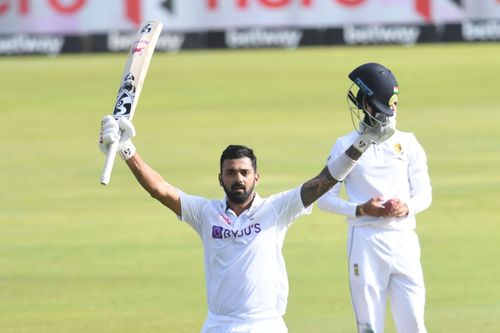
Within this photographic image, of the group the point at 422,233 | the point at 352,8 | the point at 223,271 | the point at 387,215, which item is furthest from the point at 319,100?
the point at 223,271

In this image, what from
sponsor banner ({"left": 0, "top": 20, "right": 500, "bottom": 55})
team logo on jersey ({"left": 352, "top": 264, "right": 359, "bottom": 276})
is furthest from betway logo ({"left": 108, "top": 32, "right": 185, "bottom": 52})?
team logo on jersey ({"left": 352, "top": 264, "right": 359, "bottom": 276})

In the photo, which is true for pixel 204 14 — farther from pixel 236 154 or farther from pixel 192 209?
pixel 236 154

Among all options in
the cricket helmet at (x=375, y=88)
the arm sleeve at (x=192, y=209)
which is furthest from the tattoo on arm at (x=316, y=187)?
the arm sleeve at (x=192, y=209)

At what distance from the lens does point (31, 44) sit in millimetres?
26656

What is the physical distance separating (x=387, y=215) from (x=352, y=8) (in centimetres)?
1828

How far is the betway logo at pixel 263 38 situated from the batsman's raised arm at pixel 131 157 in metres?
20.3

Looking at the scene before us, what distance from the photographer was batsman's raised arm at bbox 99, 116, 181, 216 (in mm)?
6258

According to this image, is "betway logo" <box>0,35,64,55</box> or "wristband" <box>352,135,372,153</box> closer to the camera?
"wristband" <box>352,135,372,153</box>

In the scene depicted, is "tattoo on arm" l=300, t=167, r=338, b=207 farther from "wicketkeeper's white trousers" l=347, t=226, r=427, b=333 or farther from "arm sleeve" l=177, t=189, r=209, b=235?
"wicketkeeper's white trousers" l=347, t=226, r=427, b=333

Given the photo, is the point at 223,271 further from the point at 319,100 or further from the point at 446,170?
the point at 319,100

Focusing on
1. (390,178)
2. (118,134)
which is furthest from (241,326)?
(390,178)

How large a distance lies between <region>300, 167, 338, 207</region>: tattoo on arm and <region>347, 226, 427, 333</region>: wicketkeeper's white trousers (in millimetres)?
1567

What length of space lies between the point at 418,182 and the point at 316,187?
1864 mm

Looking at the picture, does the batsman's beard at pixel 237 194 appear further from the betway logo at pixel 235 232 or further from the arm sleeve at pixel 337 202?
the arm sleeve at pixel 337 202
